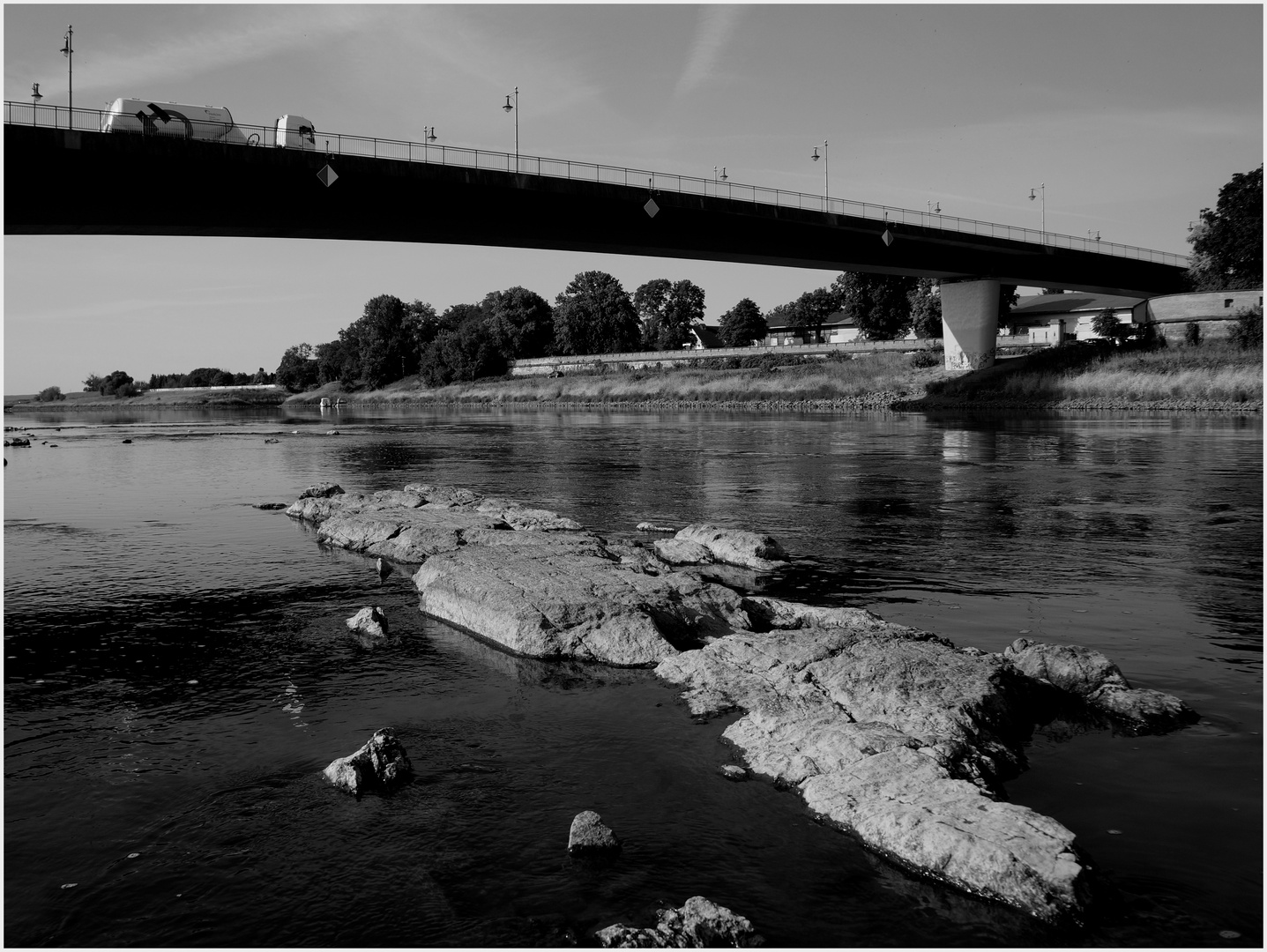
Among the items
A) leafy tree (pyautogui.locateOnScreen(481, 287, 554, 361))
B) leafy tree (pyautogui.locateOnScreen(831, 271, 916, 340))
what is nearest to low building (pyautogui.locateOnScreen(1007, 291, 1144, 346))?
leafy tree (pyautogui.locateOnScreen(831, 271, 916, 340))

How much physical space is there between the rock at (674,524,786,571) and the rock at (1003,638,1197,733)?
8.21 m

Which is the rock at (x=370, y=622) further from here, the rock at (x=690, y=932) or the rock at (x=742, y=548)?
the rock at (x=690, y=932)

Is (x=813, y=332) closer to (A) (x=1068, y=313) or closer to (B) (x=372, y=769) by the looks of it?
(A) (x=1068, y=313)

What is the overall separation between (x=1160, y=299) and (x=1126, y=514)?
294 ft

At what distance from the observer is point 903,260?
3150 inches

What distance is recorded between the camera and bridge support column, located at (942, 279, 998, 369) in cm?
8975

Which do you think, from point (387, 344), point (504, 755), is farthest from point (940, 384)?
point (387, 344)

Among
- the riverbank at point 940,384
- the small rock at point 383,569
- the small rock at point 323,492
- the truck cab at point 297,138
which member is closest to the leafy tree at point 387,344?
the riverbank at point 940,384

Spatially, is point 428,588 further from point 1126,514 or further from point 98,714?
point 1126,514

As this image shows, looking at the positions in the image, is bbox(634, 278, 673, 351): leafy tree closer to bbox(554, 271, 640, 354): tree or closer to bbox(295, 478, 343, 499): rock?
bbox(554, 271, 640, 354): tree

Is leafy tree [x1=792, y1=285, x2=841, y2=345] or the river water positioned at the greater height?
leafy tree [x1=792, y1=285, x2=841, y2=345]

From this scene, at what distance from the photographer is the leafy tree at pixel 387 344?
602ft

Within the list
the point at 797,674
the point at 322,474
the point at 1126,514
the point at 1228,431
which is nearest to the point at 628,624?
the point at 797,674

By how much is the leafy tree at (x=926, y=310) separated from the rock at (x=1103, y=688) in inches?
4382
